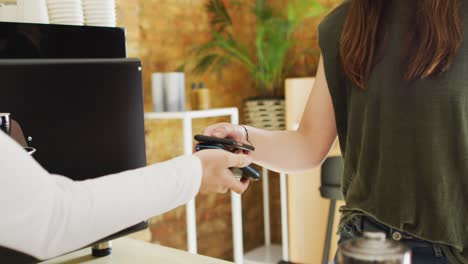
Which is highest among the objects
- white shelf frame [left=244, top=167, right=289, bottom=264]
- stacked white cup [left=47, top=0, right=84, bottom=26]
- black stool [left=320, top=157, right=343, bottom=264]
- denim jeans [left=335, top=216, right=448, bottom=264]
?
stacked white cup [left=47, top=0, right=84, bottom=26]

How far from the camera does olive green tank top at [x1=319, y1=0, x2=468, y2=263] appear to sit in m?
0.94

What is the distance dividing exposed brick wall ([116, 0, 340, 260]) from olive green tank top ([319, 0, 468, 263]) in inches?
69.9

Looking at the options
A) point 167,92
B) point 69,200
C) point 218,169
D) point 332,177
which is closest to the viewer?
point 69,200

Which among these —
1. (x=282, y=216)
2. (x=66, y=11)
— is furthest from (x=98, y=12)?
(x=282, y=216)

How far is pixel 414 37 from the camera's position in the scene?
102 cm

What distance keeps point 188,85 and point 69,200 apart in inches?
105

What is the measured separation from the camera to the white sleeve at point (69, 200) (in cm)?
62

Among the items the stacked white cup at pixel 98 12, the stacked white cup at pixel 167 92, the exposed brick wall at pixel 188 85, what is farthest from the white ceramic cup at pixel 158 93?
the stacked white cup at pixel 98 12

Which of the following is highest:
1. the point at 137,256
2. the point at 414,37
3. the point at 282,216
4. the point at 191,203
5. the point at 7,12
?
the point at 7,12

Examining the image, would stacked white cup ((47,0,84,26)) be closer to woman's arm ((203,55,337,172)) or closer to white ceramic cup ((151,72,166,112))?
woman's arm ((203,55,337,172))

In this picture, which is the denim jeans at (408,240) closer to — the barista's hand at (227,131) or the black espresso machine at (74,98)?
the barista's hand at (227,131)

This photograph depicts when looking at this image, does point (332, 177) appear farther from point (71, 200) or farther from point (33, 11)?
point (71, 200)

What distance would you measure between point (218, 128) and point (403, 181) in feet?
1.44

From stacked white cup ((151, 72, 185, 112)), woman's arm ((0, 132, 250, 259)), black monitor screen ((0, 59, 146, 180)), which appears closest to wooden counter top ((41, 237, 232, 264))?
black monitor screen ((0, 59, 146, 180))
